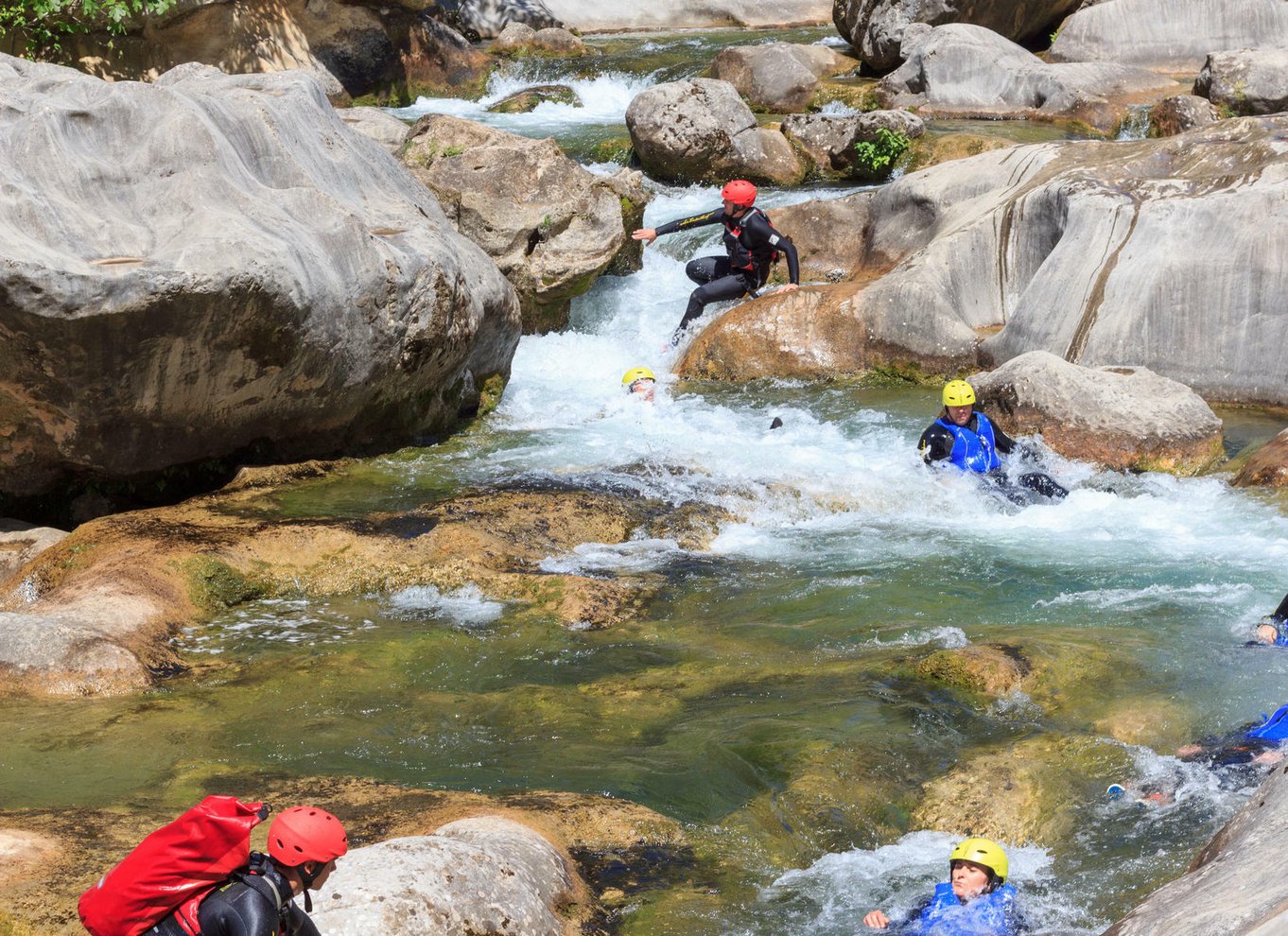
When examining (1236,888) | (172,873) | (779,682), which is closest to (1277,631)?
(779,682)


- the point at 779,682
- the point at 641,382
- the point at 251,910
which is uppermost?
the point at 251,910

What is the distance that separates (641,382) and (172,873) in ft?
29.8

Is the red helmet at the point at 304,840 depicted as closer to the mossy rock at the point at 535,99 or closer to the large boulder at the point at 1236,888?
the large boulder at the point at 1236,888

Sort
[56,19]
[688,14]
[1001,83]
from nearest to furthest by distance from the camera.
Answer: [56,19] < [1001,83] < [688,14]

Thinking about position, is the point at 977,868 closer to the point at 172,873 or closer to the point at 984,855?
the point at 984,855

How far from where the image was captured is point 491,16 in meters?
25.9

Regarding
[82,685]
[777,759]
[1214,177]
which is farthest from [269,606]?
[1214,177]

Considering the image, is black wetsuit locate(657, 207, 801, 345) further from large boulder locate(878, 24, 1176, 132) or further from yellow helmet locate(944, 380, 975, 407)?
large boulder locate(878, 24, 1176, 132)

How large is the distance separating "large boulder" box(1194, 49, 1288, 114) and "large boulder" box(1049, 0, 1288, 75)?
3.32m

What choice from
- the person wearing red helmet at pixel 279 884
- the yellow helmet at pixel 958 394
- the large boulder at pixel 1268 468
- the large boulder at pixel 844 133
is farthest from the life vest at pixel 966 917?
the large boulder at pixel 844 133

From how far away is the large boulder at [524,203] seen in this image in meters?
13.1

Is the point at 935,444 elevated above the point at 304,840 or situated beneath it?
situated beneath

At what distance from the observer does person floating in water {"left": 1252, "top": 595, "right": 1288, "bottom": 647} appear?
7203 millimetres

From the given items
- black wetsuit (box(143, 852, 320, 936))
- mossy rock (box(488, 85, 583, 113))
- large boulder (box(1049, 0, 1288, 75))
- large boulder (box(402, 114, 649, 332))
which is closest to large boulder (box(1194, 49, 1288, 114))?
large boulder (box(1049, 0, 1288, 75))
